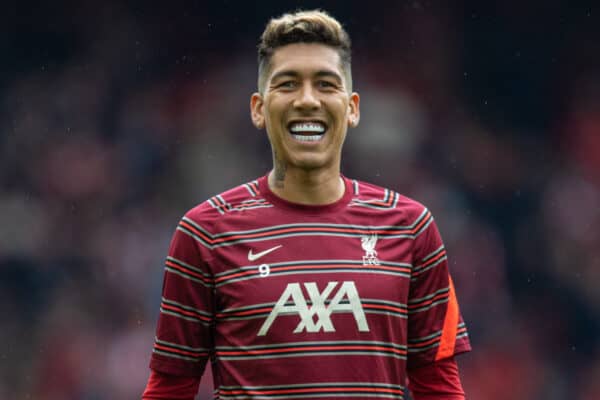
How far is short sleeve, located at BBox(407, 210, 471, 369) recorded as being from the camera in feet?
8.45

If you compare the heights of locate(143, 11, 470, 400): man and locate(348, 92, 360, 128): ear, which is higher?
locate(348, 92, 360, 128): ear

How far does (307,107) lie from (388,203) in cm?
35

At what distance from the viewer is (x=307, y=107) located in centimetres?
253

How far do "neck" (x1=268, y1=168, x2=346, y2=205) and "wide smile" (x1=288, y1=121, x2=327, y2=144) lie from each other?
0.09 metres

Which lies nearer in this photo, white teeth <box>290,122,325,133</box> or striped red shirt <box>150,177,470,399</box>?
striped red shirt <box>150,177,470,399</box>

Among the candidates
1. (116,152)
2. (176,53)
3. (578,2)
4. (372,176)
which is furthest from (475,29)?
(116,152)

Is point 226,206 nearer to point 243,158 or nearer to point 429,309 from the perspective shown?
point 429,309

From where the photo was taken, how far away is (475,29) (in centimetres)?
791

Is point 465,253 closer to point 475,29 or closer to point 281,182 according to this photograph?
point 475,29

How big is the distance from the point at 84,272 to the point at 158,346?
491 centimetres

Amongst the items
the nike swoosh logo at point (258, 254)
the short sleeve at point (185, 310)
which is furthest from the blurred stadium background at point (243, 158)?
the nike swoosh logo at point (258, 254)

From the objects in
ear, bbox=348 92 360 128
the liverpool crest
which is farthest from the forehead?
the liverpool crest

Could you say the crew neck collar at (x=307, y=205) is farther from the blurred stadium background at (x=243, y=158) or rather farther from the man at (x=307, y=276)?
the blurred stadium background at (x=243, y=158)

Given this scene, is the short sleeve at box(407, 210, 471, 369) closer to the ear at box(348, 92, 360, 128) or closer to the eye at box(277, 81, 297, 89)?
the ear at box(348, 92, 360, 128)
